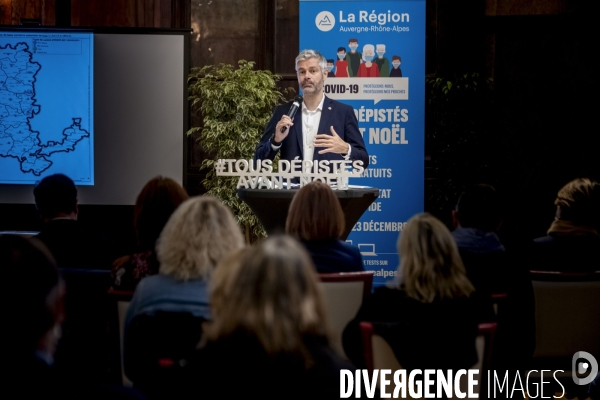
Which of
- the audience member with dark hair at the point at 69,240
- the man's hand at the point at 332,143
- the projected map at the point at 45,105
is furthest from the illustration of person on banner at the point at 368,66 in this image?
the audience member with dark hair at the point at 69,240

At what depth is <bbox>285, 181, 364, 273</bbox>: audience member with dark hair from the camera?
9.36 ft

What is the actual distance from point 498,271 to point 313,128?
254cm

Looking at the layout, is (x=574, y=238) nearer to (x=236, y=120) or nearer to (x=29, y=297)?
(x=29, y=297)

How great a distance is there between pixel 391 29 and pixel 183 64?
181cm

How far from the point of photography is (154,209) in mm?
2816

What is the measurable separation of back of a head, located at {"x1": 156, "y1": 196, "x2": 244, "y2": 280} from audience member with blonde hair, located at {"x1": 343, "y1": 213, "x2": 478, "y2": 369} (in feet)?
1.62

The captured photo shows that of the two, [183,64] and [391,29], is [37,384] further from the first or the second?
[391,29]

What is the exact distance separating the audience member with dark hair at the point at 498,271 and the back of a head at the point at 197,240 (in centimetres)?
105

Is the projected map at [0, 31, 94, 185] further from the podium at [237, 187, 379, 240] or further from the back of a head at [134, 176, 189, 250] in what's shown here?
the back of a head at [134, 176, 189, 250]

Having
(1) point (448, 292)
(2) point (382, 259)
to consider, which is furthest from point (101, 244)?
(2) point (382, 259)

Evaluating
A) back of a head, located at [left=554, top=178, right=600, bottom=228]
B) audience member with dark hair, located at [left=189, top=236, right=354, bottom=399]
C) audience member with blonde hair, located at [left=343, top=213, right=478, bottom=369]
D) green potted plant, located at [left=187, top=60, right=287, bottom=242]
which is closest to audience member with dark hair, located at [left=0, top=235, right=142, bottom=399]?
audience member with dark hair, located at [left=189, top=236, right=354, bottom=399]

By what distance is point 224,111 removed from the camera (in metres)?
6.59

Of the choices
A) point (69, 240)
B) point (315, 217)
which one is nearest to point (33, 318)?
point (315, 217)

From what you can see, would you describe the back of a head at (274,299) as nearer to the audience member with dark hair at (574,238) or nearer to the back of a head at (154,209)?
the back of a head at (154,209)
